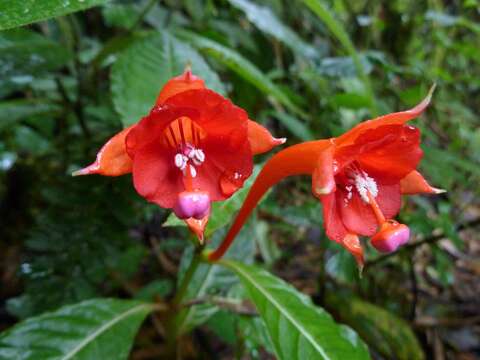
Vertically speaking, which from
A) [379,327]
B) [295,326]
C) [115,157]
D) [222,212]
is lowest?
[379,327]

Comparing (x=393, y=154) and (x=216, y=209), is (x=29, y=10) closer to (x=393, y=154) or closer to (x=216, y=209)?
(x=216, y=209)

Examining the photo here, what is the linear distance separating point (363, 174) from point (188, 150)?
0.36m

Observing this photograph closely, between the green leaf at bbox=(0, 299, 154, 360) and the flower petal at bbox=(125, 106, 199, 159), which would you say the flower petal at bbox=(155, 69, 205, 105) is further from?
the green leaf at bbox=(0, 299, 154, 360)

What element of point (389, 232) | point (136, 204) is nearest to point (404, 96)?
point (136, 204)

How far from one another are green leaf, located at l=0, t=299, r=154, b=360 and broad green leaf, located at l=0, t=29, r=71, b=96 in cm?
78

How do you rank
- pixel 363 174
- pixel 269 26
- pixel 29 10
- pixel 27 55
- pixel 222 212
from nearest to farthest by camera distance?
pixel 29 10
pixel 363 174
pixel 222 212
pixel 27 55
pixel 269 26

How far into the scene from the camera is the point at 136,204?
176 centimetres

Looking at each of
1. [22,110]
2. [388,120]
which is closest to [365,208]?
[388,120]

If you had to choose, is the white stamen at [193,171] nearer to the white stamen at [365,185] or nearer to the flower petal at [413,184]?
the white stamen at [365,185]

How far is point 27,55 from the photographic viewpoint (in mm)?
1583

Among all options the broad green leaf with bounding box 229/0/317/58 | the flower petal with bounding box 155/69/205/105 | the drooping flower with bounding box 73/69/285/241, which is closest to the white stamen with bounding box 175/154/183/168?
the drooping flower with bounding box 73/69/285/241

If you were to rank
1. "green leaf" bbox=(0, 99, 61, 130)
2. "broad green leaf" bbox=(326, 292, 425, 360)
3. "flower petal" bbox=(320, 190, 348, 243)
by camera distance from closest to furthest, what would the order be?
"flower petal" bbox=(320, 190, 348, 243)
"green leaf" bbox=(0, 99, 61, 130)
"broad green leaf" bbox=(326, 292, 425, 360)

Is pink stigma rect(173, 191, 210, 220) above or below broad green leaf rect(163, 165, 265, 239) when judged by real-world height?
above

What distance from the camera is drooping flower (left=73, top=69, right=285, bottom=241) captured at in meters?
0.85
